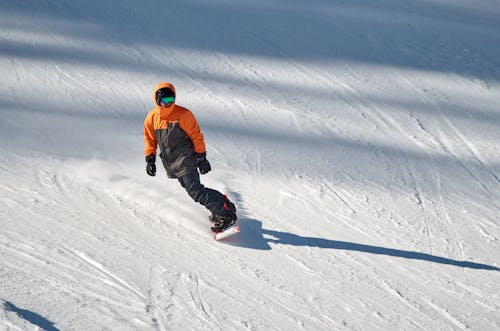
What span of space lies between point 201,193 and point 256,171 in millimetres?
1879

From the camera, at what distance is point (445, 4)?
51.5 ft

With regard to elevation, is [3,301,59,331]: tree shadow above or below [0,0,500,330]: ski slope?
→ below

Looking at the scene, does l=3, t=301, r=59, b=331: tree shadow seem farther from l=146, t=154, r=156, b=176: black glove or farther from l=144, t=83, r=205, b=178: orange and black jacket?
l=144, t=83, r=205, b=178: orange and black jacket

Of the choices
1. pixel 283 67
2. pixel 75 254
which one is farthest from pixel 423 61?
pixel 75 254

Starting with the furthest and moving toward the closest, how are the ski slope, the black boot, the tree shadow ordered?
the black boot
the ski slope
the tree shadow

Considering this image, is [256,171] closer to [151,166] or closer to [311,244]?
[311,244]

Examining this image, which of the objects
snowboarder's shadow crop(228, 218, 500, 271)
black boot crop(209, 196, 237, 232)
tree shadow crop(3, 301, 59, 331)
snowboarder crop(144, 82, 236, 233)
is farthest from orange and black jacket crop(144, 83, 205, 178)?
tree shadow crop(3, 301, 59, 331)

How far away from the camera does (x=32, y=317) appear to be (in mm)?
4855

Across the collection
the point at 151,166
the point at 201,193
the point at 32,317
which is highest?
the point at 151,166

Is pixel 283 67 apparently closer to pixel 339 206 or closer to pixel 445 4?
pixel 339 206

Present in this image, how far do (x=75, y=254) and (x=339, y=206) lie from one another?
9.96 feet

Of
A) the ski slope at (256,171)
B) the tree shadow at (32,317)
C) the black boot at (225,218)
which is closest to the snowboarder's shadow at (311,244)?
the ski slope at (256,171)

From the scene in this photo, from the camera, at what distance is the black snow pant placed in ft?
20.4

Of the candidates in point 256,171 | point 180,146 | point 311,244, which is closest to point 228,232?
point 311,244
